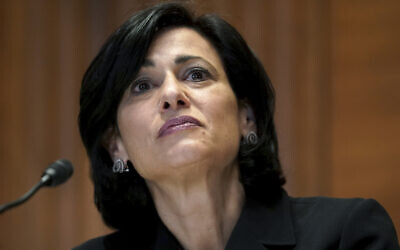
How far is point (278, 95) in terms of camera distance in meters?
2.73

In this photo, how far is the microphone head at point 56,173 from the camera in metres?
1.45

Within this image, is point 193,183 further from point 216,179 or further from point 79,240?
point 79,240

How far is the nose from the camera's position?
5.35 ft

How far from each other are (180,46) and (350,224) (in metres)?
0.72

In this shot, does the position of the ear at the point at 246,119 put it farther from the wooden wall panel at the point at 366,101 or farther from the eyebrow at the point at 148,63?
the wooden wall panel at the point at 366,101

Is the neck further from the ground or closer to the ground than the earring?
closer to the ground

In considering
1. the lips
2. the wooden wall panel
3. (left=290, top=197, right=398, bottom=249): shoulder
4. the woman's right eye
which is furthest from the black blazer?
the wooden wall panel

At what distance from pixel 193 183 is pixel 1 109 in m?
1.63

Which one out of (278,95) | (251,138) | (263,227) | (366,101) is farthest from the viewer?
(278,95)

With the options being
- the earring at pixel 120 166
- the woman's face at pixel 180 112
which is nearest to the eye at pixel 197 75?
the woman's face at pixel 180 112

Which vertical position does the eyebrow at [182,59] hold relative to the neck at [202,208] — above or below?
above

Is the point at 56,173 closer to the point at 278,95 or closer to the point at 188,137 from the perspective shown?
the point at 188,137

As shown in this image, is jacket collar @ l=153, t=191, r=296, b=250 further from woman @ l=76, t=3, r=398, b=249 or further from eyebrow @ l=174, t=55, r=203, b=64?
eyebrow @ l=174, t=55, r=203, b=64

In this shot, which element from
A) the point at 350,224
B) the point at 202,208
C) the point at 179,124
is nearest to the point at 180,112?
the point at 179,124
